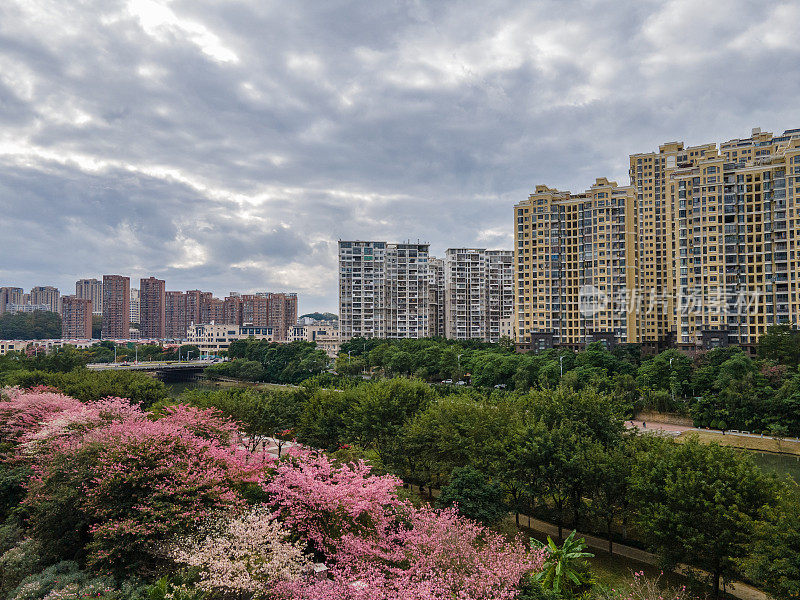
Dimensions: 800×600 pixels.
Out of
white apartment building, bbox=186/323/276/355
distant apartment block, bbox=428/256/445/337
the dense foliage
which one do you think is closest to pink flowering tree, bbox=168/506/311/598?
distant apartment block, bbox=428/256/445/337

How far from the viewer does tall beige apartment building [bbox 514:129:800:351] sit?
4641 cm

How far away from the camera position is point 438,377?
55.1 meters

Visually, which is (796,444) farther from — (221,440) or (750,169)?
(221,440)

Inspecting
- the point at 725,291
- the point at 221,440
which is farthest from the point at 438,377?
the point at 221,440

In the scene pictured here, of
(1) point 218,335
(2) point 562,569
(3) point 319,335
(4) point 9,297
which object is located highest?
(4) point 9,297

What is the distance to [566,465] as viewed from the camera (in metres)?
15.9

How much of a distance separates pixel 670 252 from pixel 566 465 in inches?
2142

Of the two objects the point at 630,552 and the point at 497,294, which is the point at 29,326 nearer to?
the point at 497,294

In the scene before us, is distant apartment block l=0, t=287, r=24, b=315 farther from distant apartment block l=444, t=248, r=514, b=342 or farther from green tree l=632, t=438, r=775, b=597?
green tree l=632, t=438, r=775, b=597

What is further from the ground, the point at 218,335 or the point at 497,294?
the point at 497,294

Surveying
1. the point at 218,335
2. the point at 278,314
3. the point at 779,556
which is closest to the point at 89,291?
the point at 218,335

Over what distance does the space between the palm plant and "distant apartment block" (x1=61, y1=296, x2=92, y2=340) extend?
123 meters

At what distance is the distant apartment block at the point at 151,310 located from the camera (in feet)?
405

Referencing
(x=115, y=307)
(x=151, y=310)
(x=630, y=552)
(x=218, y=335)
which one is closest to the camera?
(x=630, y=552)
